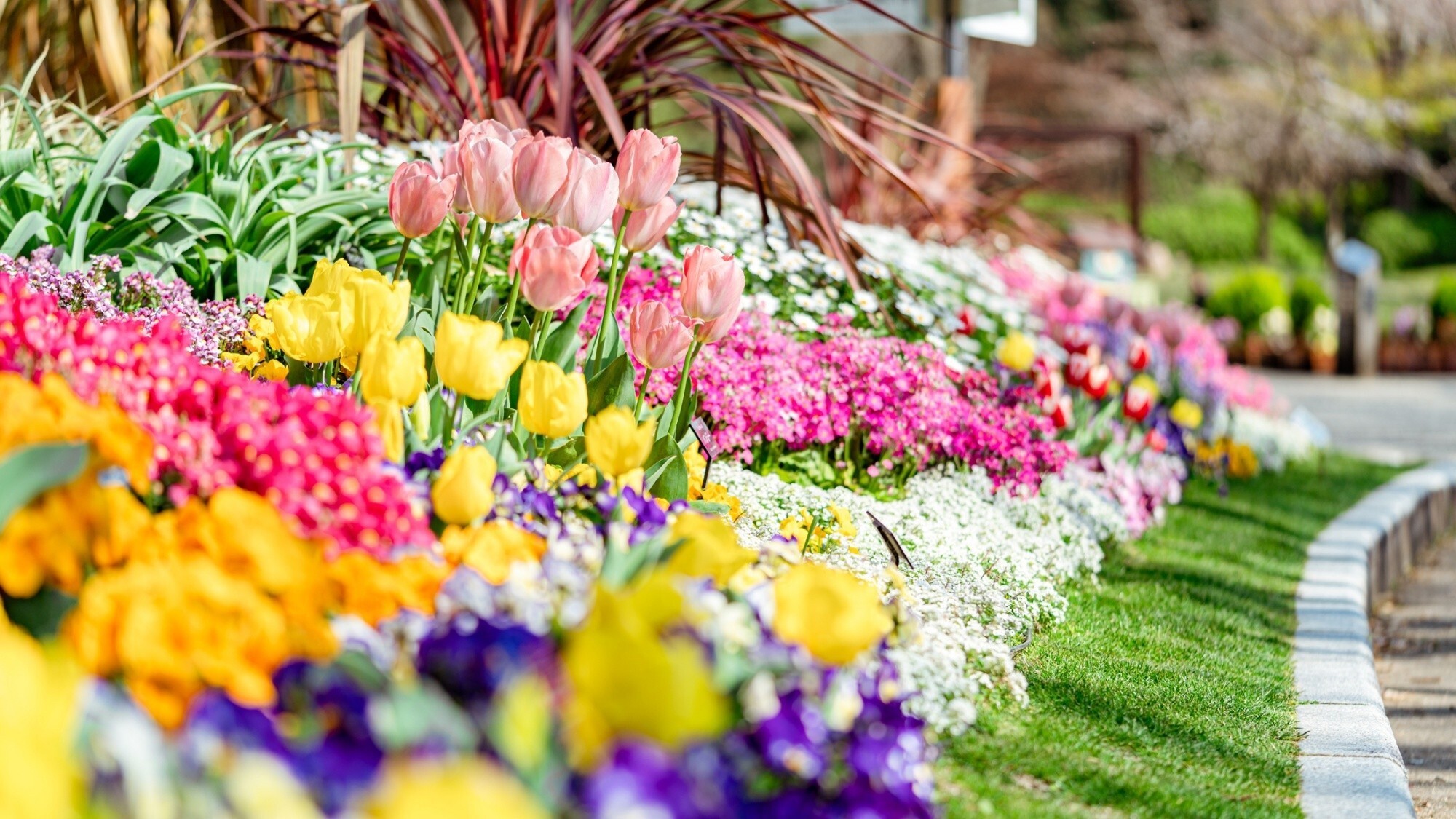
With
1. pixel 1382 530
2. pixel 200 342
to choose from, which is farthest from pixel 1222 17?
pixel 200 342

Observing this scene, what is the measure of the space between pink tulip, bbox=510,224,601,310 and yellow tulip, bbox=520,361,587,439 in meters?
0.28

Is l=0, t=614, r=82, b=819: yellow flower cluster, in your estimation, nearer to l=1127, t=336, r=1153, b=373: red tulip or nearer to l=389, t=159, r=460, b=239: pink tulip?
l=389, t=159, r=460, b=239: pink tulip

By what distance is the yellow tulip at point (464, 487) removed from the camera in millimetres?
1865

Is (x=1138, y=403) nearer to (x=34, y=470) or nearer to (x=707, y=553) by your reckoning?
(x=707, y=553)

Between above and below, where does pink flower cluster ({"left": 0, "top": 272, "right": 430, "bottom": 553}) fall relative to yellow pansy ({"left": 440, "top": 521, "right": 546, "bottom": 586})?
above

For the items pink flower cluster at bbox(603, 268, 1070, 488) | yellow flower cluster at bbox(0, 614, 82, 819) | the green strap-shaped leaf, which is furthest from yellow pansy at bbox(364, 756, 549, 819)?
pink flower cluster at bbox(603, 268, 1070, 488)

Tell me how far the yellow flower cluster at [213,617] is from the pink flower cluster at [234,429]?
0.20 m

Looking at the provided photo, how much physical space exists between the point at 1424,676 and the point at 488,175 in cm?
324

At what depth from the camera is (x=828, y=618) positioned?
163cm


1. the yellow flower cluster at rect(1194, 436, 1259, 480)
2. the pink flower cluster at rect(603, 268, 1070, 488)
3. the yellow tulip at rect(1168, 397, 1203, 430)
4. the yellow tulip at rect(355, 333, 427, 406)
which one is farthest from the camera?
the yellow flower cluster at rect(1194, 436, 1259, 480)

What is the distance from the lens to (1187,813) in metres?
2.26

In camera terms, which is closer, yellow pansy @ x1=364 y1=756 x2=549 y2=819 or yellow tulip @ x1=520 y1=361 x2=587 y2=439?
yellow pansy @ x1=364 y1=756 x2=549 y2=819

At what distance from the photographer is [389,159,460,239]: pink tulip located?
8.23 ft

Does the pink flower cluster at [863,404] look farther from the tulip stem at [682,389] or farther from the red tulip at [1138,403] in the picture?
the tulip stem at [682,389]
